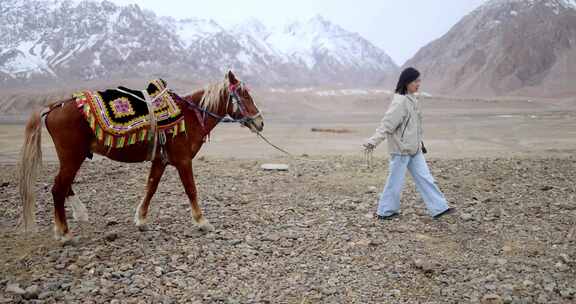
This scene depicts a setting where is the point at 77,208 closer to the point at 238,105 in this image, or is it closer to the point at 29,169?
the point at 29,169

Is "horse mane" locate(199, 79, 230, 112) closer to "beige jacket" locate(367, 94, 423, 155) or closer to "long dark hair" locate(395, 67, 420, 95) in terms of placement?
"beige jacket" locate(367, 94, 423, 155)

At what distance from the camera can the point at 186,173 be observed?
5117 millimetres

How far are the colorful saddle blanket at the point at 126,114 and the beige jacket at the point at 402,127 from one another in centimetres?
233

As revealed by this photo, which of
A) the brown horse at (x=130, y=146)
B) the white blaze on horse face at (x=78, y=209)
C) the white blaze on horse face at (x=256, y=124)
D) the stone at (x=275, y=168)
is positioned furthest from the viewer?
the stone at (x=275, y=168)

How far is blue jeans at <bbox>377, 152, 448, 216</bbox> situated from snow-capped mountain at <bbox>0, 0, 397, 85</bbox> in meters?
83.2

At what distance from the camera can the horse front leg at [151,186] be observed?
5172mm

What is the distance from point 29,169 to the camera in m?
4.72

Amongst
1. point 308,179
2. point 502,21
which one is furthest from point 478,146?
point 502,21

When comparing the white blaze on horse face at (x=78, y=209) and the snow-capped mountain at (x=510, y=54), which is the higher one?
the snow-capped mountain at (x=510, y=54)

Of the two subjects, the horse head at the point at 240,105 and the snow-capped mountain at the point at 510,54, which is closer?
the horse head at the point at 240,105

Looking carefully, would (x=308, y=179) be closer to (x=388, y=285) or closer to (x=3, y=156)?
(x=388, y=285)

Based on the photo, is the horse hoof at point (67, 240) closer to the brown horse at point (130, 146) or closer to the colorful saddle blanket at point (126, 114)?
the brown horse at point (130, 146)

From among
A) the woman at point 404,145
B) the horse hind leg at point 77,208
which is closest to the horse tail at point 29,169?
the horse hind leg at point 77,208

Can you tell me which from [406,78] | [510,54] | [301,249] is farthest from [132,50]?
[301,249]
